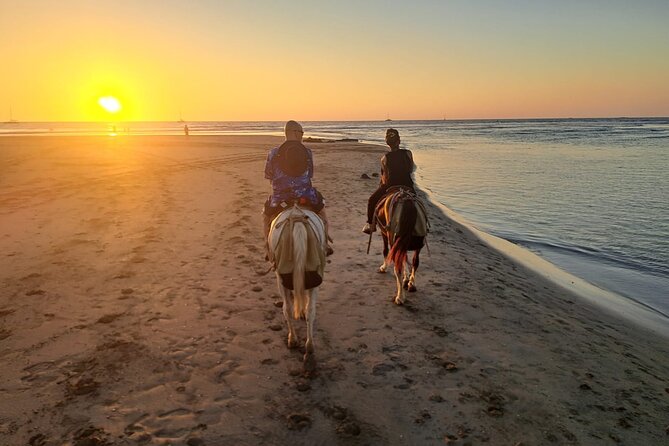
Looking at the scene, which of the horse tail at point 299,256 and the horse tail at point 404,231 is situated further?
the horse tail at point 404,231

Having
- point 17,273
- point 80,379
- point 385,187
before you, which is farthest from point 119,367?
point 385,187

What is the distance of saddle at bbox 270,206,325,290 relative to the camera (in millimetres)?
4723

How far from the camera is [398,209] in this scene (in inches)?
257

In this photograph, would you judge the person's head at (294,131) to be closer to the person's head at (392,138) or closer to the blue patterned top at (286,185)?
the blue patterned top at (286,185)

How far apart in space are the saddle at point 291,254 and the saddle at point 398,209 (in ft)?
6.70

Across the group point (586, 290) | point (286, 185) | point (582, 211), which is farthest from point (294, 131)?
point (582, 211)

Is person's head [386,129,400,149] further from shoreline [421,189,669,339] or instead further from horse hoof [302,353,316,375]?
shoreline [421,189,669,339]

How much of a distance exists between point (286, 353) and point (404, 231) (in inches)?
104

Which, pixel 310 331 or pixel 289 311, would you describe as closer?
pixel 310 331

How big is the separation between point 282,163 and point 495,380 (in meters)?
3.63

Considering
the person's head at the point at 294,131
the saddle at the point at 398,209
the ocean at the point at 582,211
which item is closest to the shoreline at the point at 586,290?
the ocean at the point at 582,211

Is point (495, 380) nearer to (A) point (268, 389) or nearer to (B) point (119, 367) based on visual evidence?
(A) point (268, 389)

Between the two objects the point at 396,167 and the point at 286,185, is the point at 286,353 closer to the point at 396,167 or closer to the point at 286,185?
the point at 286,185

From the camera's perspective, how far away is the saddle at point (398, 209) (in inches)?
255
